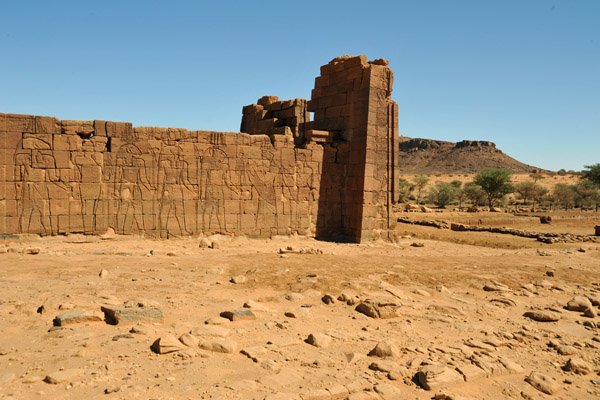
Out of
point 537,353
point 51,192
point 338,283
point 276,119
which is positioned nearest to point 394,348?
point 537,353

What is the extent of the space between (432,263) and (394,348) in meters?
5.28

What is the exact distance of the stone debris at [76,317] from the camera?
442cm

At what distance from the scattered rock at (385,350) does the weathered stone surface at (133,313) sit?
2261 millimetres

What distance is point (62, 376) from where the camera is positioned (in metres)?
3.39

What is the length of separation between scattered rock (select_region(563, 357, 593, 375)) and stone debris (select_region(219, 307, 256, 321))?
3.44m

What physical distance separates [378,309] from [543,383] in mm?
1975

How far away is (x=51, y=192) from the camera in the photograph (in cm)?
927

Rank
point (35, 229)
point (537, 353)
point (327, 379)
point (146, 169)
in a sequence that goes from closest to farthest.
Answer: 1. point (327, 379)
2. point (537, 353)
3. point (35, 229)
4. point (146, 169)

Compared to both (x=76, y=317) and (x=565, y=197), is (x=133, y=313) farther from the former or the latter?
(x=565, y=197)

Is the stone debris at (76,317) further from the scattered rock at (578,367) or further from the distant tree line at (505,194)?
the distant tree line at (505,194)

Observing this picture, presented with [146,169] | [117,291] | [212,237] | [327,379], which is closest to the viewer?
[327,379]

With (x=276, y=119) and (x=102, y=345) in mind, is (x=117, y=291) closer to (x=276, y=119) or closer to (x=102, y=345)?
(x=102, y=345)

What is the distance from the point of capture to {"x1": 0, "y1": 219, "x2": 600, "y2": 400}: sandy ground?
3635 mm

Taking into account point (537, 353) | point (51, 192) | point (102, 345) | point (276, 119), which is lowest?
point (537, 353)
